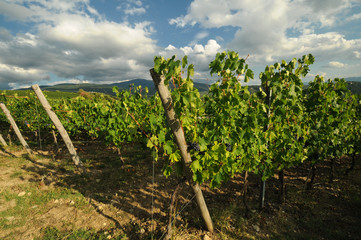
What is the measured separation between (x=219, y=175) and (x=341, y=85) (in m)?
3.82

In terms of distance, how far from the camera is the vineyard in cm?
254

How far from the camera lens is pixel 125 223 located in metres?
3.90

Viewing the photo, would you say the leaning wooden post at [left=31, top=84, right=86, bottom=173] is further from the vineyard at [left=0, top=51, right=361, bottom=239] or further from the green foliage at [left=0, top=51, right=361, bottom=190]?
the green foliage at [left=0, top=51, right=361, bottom=190]

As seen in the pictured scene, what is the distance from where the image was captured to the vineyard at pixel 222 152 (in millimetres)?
2539

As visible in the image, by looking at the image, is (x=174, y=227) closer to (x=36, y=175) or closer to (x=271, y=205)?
(x=271, y=205)

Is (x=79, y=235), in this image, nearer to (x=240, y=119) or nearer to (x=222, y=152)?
(x=222, y=152)

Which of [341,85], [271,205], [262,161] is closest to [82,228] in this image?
[262,161]

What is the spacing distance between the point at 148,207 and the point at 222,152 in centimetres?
306

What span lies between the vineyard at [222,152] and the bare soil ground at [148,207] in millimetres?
36

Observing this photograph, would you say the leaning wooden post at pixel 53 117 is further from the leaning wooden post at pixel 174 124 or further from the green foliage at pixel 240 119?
Answer: the leaning wooden post at pixel 174 124

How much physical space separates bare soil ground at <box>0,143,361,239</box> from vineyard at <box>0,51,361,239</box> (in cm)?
4

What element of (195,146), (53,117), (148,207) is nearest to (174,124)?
(195,146)

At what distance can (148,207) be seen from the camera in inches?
177

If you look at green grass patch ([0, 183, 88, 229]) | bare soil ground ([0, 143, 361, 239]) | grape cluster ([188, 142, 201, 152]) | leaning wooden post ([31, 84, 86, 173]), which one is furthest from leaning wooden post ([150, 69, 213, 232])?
leaning wooden post ([31, 84, 86, 173])
